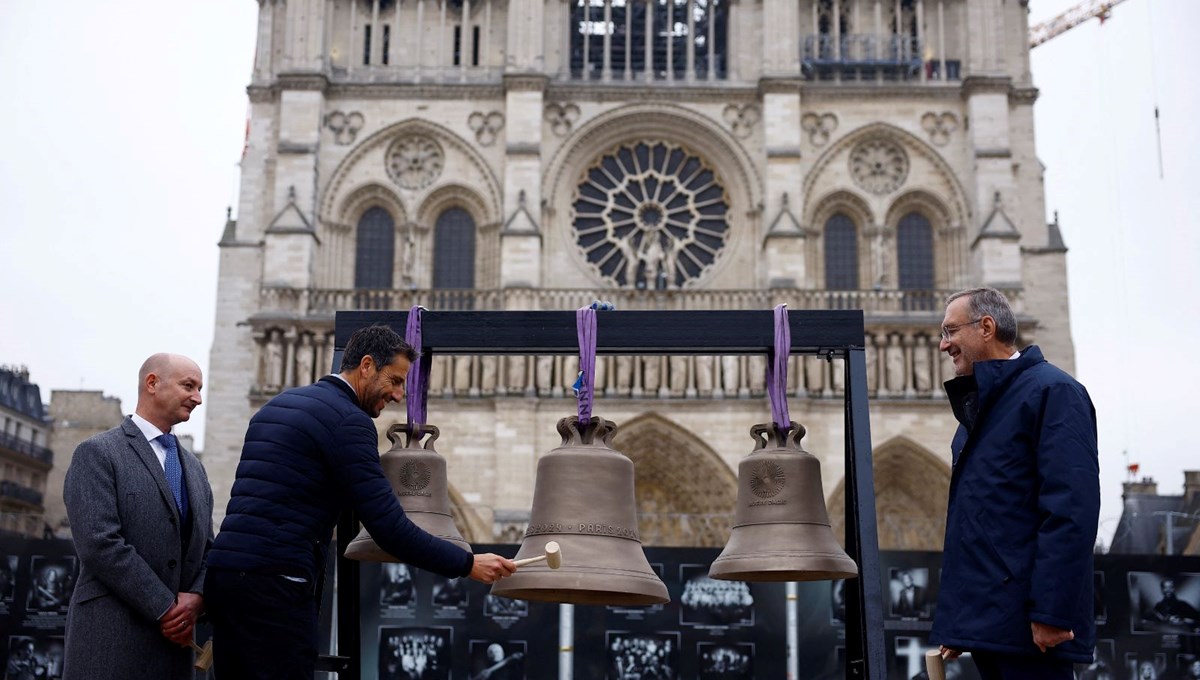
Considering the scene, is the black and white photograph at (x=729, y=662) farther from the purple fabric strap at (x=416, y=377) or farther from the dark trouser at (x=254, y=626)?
the dark trouser at (x=254, y=626)

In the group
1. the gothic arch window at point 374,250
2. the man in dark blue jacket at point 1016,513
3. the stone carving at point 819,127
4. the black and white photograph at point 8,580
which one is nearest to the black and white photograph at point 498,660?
the black and white photograph at point 8,580

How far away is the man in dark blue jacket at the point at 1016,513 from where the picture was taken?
395cm

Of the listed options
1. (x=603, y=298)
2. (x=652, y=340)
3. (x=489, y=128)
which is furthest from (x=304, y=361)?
(x=652, y=340)

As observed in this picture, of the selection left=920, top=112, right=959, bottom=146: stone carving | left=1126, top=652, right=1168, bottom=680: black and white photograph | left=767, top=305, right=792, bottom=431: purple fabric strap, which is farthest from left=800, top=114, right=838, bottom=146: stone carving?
left=767, top=305, right=792, bottom=431: purple fabric strap

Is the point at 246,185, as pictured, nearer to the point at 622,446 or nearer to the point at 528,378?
the point at 528,378

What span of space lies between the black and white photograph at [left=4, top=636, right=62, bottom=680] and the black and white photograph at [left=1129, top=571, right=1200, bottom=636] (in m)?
9.45

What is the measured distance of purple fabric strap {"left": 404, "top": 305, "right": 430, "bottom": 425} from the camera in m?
5.53

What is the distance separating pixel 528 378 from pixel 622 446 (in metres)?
1.89

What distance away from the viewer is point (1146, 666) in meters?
11.9

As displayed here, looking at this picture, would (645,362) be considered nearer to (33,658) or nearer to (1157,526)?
(1157,526)

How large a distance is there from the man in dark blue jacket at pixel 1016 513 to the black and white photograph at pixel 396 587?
8.53 m

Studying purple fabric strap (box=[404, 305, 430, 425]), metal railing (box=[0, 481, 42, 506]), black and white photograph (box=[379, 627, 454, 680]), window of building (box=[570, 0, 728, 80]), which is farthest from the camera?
metal railing (box=[0, 481, 42, 506])

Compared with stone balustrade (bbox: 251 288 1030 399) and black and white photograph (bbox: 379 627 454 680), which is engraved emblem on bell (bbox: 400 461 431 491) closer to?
black and white photograph (bbox: 379 627 454 680)

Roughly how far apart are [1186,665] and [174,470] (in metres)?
9.98
